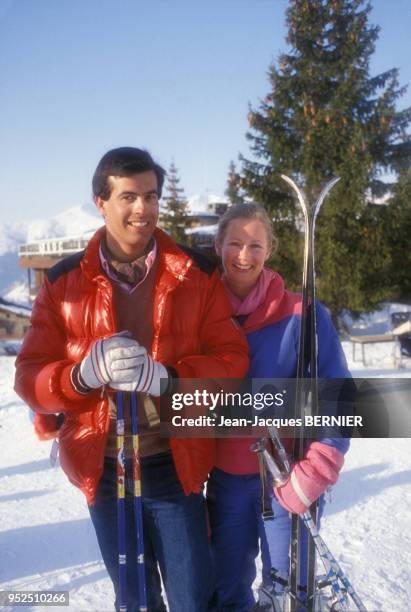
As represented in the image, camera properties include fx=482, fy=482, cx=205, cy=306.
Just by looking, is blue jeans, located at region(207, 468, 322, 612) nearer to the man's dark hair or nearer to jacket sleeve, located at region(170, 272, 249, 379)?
jacket sleeve, located at region(170, 272, 249, 379)

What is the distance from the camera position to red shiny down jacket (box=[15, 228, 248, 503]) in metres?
1.48

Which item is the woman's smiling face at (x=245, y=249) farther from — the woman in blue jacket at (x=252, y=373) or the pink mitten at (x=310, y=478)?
the pink mitten at (x=310, y=478)

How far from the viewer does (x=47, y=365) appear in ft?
4.83

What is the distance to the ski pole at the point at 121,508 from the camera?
150 cm

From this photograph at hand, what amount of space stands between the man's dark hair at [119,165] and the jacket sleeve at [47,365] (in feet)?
1.09

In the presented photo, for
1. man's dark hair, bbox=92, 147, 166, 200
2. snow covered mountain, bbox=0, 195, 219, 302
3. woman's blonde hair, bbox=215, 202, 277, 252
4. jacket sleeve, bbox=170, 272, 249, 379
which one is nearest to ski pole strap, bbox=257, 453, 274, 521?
jacket sleeve, bbox=170, 272, 249, 379

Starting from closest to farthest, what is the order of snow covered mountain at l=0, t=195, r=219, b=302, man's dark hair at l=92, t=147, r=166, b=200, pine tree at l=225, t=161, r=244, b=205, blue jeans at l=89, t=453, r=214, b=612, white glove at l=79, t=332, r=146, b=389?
white glove at l=79, t=332, r=146, b=389 → man's dark hair at l=92, t=147, r=166, b=200 → blue jeans at l=89, t=453, r=214, b=612 → pine tree at l=225, t=161, r=244, b=205 → snow covered mountain at l=0, t=195, r=219, b=302

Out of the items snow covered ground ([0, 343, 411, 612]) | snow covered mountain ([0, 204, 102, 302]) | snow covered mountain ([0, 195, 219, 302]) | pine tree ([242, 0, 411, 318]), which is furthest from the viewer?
snow covered mountain ([0, 204, 102, 302])

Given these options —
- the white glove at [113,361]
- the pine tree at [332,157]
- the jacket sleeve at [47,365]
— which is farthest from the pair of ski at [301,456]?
the pine tree at [332,157]

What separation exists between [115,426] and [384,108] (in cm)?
789

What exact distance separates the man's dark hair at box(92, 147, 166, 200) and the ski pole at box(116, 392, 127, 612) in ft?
2.11

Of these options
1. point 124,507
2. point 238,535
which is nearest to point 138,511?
point 124,507

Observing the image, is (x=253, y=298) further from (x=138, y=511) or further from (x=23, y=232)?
(x=23, y=232)

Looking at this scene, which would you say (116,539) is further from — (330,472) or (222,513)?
(330,472)
